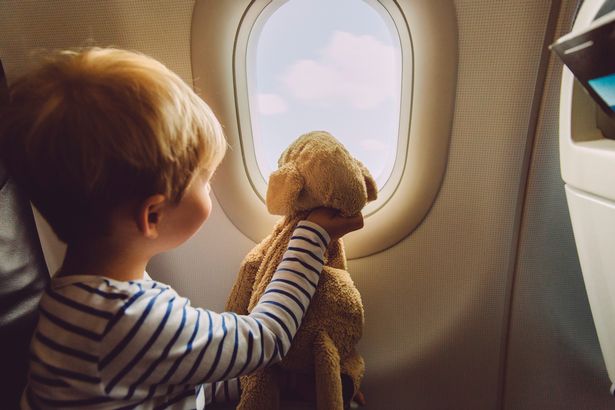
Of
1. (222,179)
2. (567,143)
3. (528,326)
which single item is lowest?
(528,326)

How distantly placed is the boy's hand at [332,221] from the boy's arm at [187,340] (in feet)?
0.42

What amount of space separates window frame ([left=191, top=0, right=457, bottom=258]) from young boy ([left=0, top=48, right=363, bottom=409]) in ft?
1.27

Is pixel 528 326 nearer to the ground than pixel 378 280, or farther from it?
nearer to the ground

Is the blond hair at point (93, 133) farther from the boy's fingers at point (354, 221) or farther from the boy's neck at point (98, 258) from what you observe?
the boy's fingers at point (354, 221)

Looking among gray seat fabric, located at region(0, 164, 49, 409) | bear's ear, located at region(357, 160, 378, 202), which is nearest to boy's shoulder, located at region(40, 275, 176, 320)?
gray seat fabric, located at region(0, 164, 49, 409)

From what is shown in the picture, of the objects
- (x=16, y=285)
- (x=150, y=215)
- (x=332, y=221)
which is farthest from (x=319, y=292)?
(x=16, y=285)

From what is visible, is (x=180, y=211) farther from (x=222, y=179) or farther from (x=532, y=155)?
(x=532, y=155)

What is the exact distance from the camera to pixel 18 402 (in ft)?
2.52

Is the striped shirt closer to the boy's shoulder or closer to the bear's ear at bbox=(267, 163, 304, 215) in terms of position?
the boy's shoulder

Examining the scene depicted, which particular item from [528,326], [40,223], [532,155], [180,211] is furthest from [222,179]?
[528,326]

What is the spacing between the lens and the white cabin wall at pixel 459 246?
963 mm

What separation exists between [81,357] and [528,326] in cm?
105

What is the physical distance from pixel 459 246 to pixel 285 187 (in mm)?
541

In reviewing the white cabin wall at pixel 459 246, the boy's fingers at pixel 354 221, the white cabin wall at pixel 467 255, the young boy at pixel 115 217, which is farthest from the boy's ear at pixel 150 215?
the white cabin wall at pixel 467 255
